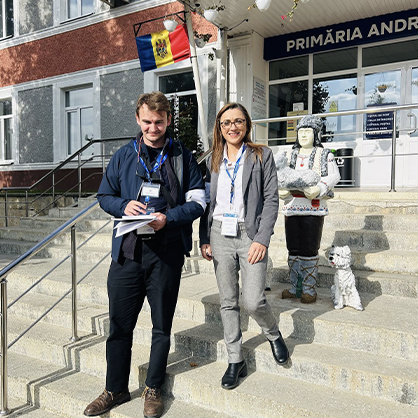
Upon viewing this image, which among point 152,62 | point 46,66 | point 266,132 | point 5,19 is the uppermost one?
point 5,19

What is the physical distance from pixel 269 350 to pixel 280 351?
0.48 ft

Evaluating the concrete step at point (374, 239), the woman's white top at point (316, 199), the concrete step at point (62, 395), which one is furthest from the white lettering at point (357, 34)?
the concrete step at point (62, 395)

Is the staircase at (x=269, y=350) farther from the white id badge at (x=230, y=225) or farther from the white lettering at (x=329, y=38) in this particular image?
the white lettering at (x=329, y=38)

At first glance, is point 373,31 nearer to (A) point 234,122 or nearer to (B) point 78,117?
(A) point 234,122

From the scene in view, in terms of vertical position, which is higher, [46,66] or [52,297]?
[46,66]

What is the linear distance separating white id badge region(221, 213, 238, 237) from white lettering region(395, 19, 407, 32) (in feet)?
20.2

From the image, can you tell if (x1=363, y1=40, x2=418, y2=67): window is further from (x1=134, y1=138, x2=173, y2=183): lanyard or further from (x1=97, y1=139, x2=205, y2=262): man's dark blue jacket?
(x1=134, y1=138, x2=173, y2=183): lanyard

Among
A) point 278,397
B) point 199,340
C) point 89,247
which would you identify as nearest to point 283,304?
point 199,340

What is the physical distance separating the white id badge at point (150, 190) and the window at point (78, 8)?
364 inches

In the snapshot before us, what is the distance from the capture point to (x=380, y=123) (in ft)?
24.5

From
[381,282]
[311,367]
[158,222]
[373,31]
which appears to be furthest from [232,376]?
[373,31]

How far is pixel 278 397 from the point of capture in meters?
2.41

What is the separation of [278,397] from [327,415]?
1.00ft

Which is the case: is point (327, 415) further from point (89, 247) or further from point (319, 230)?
point (89, 247)
